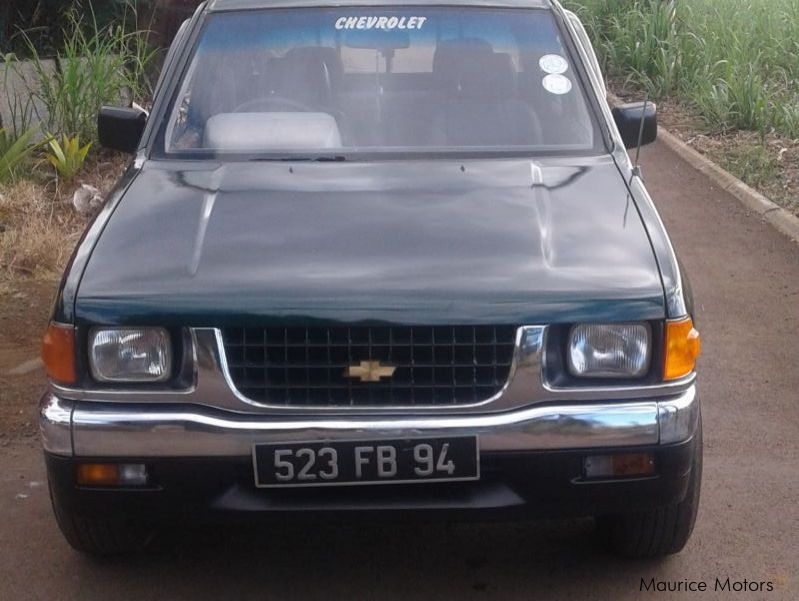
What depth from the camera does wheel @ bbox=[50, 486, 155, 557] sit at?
350 cm

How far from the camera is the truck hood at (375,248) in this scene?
3.07m

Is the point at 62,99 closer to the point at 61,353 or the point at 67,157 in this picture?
the point at 67,157

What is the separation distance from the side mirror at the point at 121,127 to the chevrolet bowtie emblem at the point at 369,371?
1.78 metres

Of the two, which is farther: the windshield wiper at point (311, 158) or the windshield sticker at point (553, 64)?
the windshield sticker at point (553, 64)

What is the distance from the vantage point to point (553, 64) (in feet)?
14.6

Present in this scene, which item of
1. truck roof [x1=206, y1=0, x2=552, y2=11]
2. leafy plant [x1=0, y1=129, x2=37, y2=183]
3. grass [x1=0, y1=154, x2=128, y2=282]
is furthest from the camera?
leafy plant [x1=0, y1=129, x2=37, y2=183]

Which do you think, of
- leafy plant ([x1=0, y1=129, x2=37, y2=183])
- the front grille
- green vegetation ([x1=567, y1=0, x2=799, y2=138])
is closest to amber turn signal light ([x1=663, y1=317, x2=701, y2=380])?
the front grille

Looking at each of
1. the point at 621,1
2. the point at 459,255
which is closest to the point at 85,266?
the point at 459,255

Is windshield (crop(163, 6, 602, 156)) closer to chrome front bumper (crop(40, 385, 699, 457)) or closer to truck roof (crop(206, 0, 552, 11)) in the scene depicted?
truck roof (crop(206, 0, 552, 11))

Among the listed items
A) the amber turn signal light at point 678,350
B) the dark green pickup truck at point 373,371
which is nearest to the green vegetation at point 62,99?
the dark green pickup truck at point 373,371

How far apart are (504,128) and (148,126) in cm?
124

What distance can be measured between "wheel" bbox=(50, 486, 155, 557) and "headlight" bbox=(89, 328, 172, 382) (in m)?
0.50

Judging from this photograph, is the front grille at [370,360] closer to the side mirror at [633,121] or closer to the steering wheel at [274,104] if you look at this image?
the steering wheel at [274,104]

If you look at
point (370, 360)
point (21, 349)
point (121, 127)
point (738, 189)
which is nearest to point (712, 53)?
point (738, 189)
